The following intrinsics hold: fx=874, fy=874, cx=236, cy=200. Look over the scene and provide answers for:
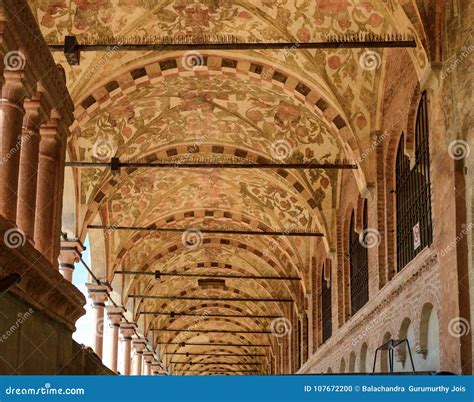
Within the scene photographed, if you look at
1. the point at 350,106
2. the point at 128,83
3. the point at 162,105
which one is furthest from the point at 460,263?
the point at 162,105

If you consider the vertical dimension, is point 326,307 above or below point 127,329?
below

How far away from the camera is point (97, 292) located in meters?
30.4

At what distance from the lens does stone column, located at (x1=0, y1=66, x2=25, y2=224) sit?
10203mm

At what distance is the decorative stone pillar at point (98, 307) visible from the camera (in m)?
30.0

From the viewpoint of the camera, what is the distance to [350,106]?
1961 centimetres

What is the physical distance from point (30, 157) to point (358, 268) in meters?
12.4

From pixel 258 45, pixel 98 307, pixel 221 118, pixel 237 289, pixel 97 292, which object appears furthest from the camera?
pixel 237 289

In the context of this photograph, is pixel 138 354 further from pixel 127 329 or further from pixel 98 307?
pixel 98 307

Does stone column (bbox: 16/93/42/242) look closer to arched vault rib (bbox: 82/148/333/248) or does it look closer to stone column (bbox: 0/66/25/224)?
stone column (bbox: 0/66/25/224)

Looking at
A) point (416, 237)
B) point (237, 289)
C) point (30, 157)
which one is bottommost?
point (30, 157)

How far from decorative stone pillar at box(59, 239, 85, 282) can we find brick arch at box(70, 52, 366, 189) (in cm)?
444

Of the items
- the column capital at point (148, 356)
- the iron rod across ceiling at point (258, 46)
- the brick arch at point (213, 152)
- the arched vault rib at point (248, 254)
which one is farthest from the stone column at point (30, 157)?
the column capital at point (148, 356)

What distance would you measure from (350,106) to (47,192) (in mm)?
9640

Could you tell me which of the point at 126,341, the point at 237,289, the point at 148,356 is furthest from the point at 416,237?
the point at 148,356
